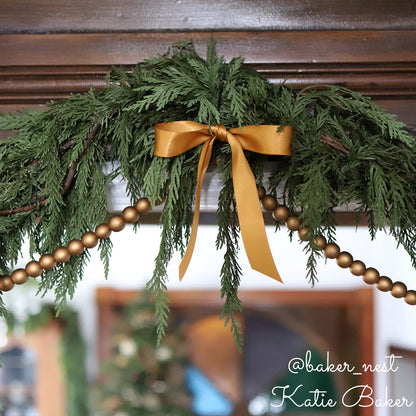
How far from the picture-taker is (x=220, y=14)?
66 cm

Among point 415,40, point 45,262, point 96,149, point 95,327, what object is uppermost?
point 95,327

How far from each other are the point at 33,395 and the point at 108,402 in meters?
0.44

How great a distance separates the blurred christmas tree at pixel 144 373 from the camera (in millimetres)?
2725

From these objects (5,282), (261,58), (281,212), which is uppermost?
(261,58)

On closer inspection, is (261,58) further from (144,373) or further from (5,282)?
(144,373)

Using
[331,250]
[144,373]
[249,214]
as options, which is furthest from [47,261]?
[144,373]

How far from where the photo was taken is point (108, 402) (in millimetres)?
2799

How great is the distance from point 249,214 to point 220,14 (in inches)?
11.8

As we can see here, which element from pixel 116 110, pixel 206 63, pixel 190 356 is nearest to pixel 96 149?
pixel 116 110

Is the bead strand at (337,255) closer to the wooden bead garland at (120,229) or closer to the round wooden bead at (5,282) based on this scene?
the wooden bead garland at (120,229)

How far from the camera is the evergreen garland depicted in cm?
56

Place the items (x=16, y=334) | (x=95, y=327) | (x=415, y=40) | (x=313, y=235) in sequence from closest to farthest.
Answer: (x=313, y=235), (x=415, y=40), (x=16, y=334), (x=95, y=327)

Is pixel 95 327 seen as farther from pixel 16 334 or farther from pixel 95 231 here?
pixel 95 231

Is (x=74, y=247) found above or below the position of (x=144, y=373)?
below
